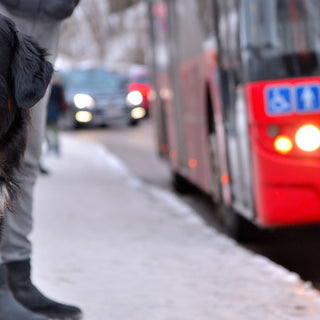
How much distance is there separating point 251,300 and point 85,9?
149 feet

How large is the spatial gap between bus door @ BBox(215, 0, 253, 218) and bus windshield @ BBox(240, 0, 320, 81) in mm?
197

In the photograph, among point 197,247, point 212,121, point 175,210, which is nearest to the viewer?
point 197,247

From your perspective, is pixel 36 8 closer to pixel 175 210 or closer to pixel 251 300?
pixel 251 300

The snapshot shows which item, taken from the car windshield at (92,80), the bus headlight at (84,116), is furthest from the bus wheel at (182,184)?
the car windshield at (92,80)

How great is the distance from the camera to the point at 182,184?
1198cm

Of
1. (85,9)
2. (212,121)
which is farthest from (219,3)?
(85,9)

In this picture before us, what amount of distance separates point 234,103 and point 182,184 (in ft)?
15.3

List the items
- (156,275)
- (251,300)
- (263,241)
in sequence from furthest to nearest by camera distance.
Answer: (263,241) → (156,275) → (251,300)

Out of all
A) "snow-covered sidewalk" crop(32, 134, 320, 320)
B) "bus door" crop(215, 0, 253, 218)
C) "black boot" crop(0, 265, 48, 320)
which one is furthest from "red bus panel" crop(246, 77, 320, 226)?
"black boot" crop(0, 265, 48, 320)

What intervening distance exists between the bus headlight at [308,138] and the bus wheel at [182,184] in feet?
17.0

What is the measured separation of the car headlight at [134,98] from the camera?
29016mm

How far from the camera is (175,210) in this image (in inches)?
373

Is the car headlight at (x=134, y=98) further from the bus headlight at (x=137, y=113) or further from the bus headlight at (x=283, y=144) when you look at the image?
the bus headlight at (x=283, y=144)

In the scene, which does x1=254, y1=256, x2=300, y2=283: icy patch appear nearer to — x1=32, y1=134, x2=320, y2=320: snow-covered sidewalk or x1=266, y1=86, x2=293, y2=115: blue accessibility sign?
x1=32, y1=134, x2=320, y2=320: snow-covered sidewalk
